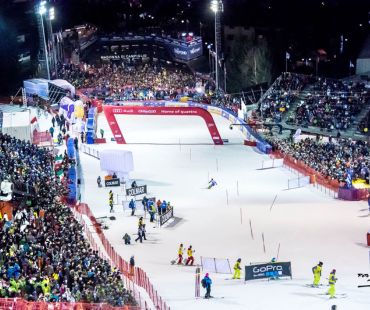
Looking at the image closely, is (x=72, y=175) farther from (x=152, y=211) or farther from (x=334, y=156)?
(x=334, y=156)

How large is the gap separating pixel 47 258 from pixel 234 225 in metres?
12.4

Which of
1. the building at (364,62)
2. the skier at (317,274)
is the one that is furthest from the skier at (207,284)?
the building at (364,62)

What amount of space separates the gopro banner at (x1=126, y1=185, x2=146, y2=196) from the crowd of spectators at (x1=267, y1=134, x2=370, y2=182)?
9494 millimetres

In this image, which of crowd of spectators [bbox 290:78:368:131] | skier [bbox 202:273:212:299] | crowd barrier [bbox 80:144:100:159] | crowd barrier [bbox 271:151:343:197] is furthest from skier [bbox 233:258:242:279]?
crowd of spectators [bbox 290:78:368:131]

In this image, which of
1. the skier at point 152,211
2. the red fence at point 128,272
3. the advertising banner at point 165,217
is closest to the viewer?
the red fence at point 128,272

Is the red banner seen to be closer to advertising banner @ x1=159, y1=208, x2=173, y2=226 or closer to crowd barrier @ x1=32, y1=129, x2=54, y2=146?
crowd barrier @ x1=32, y1=129, x2=54, y2=146

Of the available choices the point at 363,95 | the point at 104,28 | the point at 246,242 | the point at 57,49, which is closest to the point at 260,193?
the point at 246,242

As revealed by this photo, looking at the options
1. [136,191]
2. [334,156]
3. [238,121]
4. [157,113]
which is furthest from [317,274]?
[238,121]

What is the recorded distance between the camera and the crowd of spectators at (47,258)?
18.8 metres

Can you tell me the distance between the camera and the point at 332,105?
177ft

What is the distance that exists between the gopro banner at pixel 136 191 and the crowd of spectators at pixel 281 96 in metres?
20.0

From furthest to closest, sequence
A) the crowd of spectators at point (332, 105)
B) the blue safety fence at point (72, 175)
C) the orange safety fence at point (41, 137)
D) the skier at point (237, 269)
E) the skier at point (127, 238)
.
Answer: the crowd of spectators at point (332, 105) < the orange safety fence at point (41, 137) < the blue safety fence at point (72, 175) < the skier at point (127, 238) < the skier at point (237, 269)

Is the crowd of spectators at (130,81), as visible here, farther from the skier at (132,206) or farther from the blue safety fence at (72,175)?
the skier at (132,206)

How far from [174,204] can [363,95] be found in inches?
937
